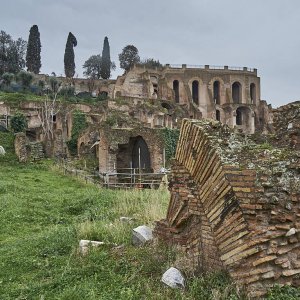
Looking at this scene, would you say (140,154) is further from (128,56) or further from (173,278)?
(128,56)

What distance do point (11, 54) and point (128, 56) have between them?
20234mm

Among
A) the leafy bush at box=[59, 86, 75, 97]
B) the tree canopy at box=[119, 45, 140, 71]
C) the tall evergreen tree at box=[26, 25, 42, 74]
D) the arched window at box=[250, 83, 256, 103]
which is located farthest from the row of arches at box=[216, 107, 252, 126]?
the tall evergreen tree at box=[26, 25, 42, 74]

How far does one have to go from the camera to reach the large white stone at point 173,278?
507cm

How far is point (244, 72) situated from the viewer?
63.2 metres

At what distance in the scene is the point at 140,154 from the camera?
23.2m

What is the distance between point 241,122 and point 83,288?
56049mm

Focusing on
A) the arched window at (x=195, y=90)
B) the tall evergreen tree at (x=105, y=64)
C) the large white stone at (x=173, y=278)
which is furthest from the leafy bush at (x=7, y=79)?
the large white stone at (x=173, y=278)

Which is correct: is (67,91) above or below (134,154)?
above

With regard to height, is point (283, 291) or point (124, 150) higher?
point (124, 150)

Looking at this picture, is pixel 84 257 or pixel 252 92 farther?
pixel 252 92

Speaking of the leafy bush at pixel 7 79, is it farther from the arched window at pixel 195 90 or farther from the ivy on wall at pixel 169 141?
the ivy on wall at pixel 169 141

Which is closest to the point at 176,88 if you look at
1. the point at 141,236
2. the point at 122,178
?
the point at 122,178

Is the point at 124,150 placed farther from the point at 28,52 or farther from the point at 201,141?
the point at 28,52

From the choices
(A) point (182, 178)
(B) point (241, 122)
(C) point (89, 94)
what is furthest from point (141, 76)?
(A) point (182, 178)
